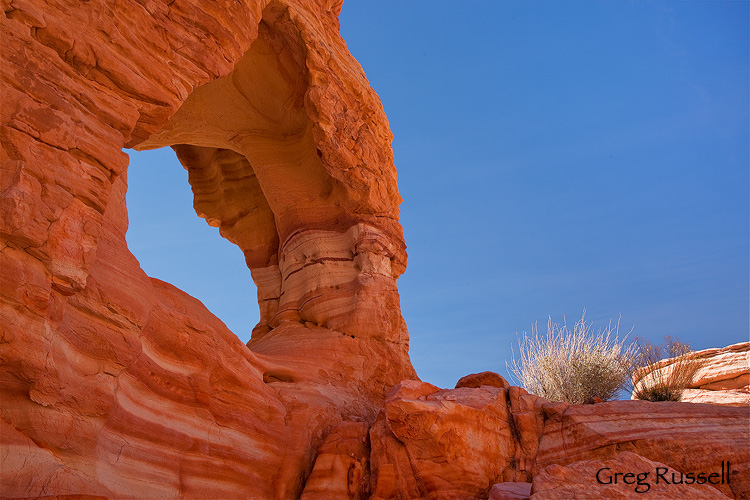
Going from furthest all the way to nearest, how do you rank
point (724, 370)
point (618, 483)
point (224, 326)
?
1. point (724, 370)
2. point (224, 326)
3. point (618, 483)

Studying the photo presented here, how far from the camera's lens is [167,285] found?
6.68 m

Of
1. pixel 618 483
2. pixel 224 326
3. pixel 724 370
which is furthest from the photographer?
pixel 724 370

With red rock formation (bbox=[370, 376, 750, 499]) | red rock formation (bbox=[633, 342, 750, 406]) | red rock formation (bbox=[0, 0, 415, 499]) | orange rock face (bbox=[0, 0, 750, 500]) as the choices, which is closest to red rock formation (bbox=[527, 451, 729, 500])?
orange rock face (bbox=[0, 0, 750, 500])

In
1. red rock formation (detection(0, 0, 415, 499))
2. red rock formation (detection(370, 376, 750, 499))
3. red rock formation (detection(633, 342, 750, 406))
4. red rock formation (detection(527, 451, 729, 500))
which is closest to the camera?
red rock formation (detection(0, 0, 415, 499))

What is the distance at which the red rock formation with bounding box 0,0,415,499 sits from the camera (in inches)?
162

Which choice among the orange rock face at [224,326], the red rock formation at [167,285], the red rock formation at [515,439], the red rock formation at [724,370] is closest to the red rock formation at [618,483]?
the orange rock face at [224,326]

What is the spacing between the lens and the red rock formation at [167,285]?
13.5ft

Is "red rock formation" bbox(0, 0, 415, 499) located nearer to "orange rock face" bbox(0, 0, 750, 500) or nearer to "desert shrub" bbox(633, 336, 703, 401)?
"orange rock face" bbox(0, 0, 750, 500)

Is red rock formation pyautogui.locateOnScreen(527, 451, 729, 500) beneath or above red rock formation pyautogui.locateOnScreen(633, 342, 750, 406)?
beneath

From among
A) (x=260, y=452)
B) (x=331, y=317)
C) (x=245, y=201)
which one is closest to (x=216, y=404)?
(x=260, y=452)

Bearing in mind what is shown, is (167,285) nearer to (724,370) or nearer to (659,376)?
Result: (659,376)

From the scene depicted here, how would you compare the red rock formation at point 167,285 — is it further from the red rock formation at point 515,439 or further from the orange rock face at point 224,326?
the red rock formation at point 515,439

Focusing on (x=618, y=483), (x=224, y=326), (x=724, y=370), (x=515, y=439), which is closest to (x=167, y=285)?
(x=224, y=326)

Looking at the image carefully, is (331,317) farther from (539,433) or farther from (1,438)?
(1,438)
